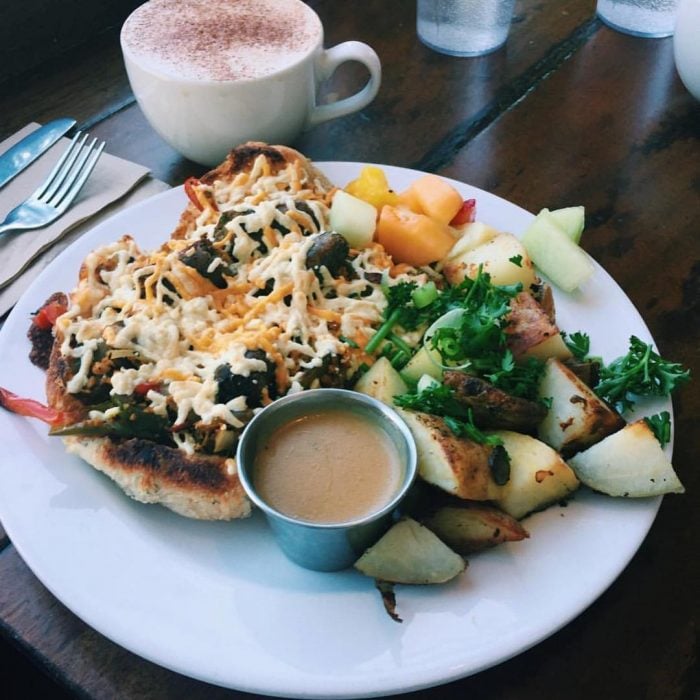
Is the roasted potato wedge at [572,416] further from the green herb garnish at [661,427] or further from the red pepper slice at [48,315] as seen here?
the red pepper slice at [48,315]

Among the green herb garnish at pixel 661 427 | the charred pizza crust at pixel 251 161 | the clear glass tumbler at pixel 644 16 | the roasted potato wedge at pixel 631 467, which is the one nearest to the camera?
the roasted potato wedge at pixel 631 467

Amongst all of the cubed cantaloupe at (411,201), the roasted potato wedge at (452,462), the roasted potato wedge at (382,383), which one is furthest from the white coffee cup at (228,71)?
the roasted potato wedge at (452,462)

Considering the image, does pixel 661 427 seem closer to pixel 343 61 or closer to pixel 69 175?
pixel 343 61

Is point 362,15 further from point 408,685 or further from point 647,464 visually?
point 408,685

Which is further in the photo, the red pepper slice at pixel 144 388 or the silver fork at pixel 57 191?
the silver fork at pixel 57 191

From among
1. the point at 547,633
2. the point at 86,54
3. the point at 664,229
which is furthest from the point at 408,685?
the point at 86,54

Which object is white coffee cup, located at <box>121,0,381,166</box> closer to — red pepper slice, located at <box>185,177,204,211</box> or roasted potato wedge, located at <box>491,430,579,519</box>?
red pepper slice, located at <box>185,177,204,211</box>

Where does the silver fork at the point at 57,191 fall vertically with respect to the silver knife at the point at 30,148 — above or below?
below

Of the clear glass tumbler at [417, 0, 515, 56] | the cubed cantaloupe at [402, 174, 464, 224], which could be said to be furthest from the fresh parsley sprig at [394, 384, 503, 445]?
the clear glass tumbler at [417, 0, 515, 56]
